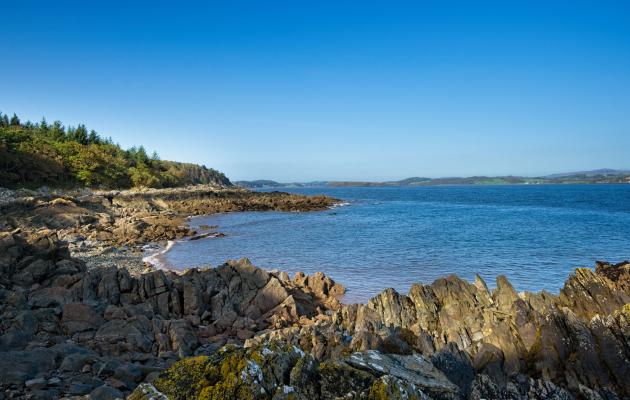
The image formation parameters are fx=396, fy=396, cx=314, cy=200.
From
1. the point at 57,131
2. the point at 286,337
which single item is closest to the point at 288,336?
the point at 286,337

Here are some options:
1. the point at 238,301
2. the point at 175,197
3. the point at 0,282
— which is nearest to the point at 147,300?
the point at 238,301

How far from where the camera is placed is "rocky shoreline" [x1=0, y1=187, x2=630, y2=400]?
455 cm

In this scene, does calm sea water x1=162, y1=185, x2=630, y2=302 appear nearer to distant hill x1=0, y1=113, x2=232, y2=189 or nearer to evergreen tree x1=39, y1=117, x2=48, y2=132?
distant hill x1=0, y1=113, x2=232, y2=189

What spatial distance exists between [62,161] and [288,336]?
86.8m

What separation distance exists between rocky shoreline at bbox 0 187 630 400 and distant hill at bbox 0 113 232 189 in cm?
6345

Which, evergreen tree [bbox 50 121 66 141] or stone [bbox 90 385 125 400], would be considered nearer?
stone [bbox 90 385 125 400]

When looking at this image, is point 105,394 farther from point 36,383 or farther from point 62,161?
point 62,161

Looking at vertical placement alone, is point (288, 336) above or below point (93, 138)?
below

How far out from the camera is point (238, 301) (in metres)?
15.8

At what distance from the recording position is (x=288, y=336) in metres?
9.66

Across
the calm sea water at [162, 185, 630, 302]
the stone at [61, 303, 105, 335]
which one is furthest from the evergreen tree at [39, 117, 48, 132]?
the stone at [61, 303, 105, 335]

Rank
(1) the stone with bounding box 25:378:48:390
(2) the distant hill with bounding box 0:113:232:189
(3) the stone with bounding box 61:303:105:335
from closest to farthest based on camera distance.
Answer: (1) the stone with bounding box 25:378:48:390, (3) the stone with bounding box 61:303:105:335, (2) the distant hill with bounding box 0:113:232:189

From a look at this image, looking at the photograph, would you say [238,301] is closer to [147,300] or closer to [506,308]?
[147,300]

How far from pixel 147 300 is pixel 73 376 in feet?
25.3
